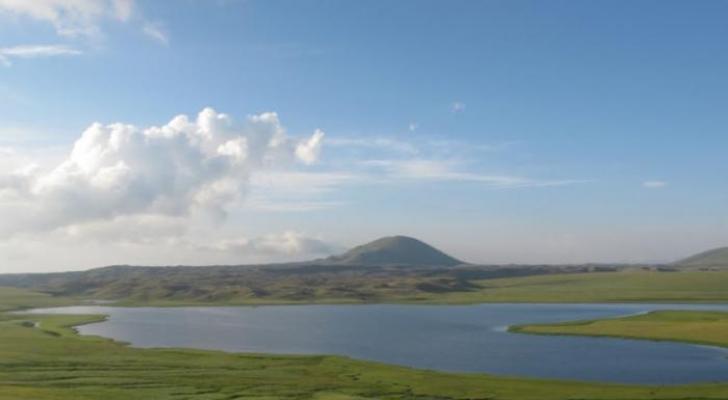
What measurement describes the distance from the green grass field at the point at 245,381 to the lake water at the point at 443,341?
5.93 m

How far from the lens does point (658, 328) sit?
101 m

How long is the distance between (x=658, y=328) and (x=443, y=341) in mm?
33028

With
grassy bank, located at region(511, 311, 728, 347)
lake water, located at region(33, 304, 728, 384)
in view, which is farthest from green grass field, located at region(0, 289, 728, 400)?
grassy bank, located at region(511, 311, 728, 347)

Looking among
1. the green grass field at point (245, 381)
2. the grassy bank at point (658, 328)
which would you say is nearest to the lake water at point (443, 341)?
the grassy bank at point (658, 328)

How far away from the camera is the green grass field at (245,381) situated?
5375 centimetres

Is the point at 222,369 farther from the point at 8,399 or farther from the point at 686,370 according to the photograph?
the point at 686,370

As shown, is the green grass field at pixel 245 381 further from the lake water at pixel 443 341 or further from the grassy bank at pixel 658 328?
the grassy bank at pixel 658 328

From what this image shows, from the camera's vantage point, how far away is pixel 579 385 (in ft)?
190

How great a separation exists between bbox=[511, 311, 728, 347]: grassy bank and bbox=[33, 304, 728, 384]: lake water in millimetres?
4523

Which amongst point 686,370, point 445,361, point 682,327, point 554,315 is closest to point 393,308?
point 554,315

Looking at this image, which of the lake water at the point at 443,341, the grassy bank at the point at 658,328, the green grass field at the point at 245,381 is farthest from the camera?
the grassy bank at the point at 658,328

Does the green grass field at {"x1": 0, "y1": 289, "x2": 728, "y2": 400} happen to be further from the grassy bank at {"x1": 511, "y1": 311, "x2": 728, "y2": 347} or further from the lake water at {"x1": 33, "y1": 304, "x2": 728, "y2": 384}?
the grassy bank at {"x1": 511, "y1": 311, "x2": 728, "y2": 347}

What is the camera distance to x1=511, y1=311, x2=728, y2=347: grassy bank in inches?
3533

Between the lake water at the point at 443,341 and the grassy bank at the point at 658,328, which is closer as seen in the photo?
the lake water at the point at 443,341
